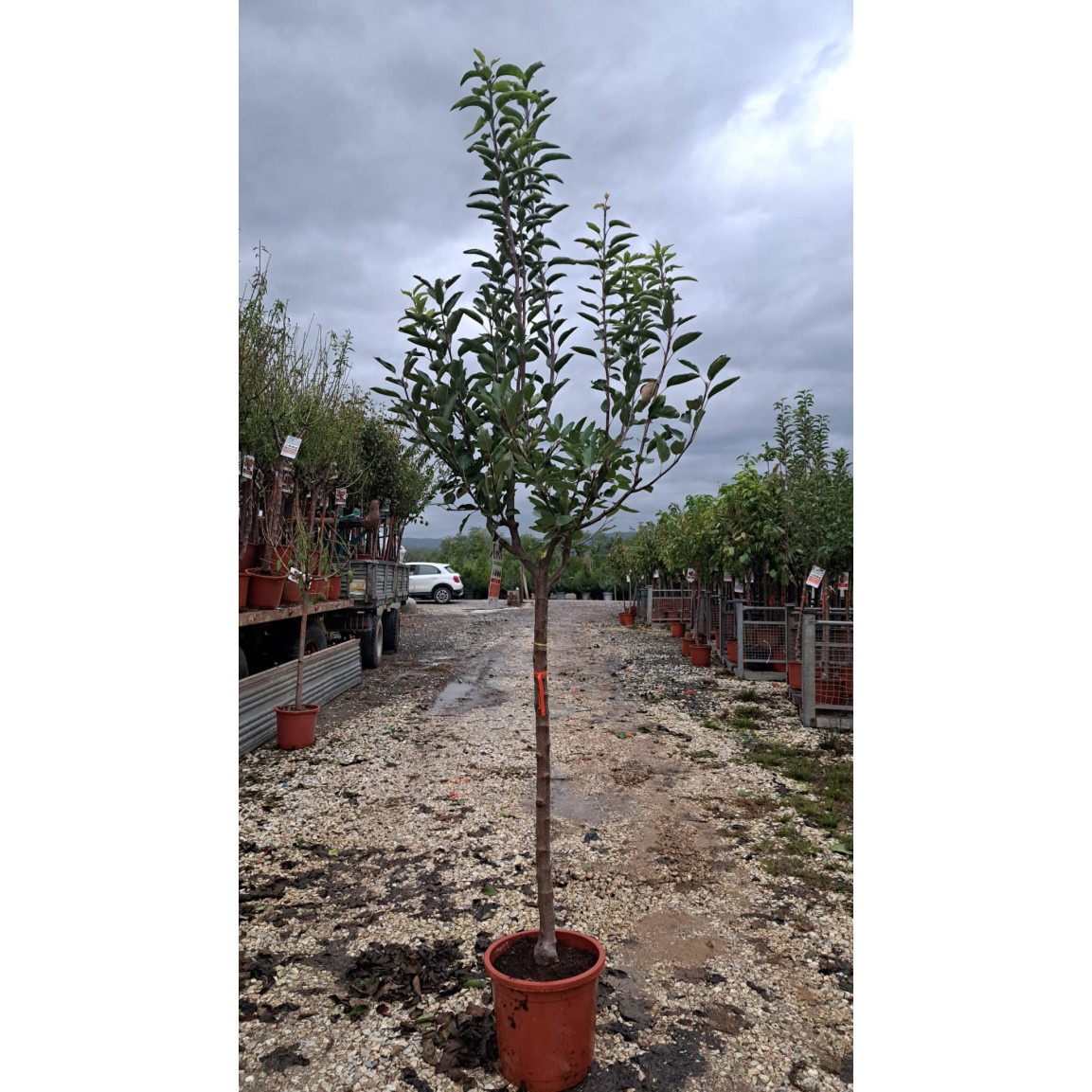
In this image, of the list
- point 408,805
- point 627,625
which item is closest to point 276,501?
point 408,805

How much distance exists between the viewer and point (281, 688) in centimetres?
648

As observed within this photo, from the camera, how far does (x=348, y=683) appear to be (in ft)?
28.5

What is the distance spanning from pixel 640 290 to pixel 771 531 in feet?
22.0

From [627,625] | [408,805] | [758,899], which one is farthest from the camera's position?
[627,625]

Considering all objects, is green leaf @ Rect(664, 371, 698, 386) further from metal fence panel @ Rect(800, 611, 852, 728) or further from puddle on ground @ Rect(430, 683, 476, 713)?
puddle on ground @ Rect(430, 683, 476, 713)

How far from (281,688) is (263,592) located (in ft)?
2.70

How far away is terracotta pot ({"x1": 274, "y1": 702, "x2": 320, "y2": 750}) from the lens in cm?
605

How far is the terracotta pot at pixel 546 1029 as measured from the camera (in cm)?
214

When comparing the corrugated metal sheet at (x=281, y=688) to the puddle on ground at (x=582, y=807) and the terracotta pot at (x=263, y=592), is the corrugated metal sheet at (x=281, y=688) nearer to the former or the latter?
the terracotta pot at (x=263, y=592)

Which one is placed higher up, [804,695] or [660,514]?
[660,514]

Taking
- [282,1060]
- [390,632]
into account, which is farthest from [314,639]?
[282,1060]

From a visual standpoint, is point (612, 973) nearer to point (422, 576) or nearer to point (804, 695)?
point (804, 695)

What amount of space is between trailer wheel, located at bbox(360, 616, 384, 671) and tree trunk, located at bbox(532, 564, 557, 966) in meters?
8.07

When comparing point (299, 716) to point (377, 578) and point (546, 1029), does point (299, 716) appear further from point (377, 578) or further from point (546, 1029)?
point (546, 1029)
